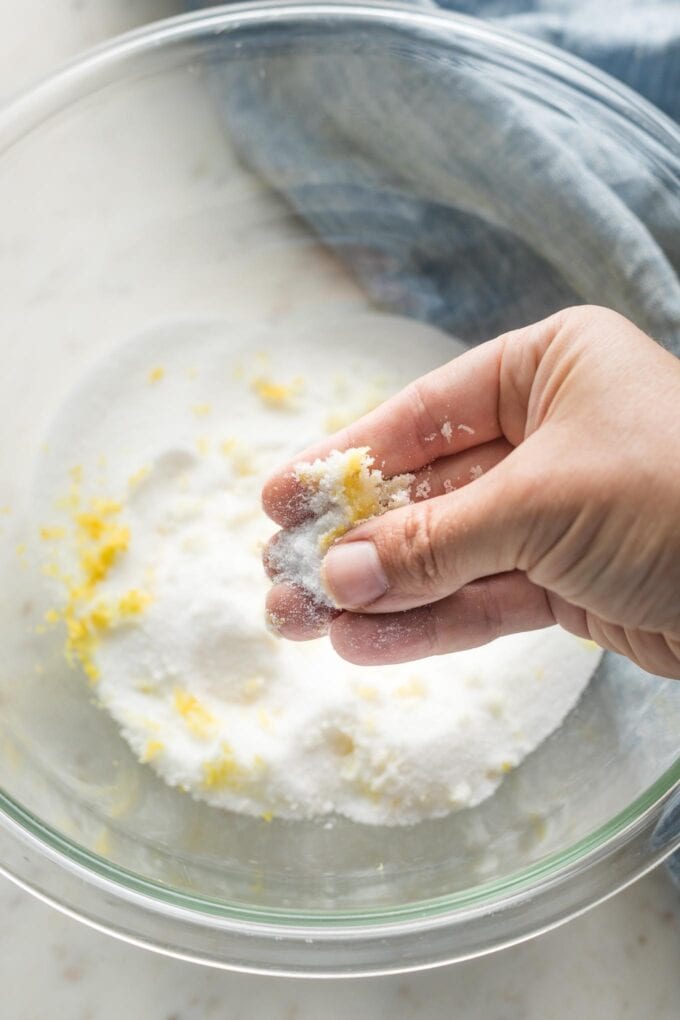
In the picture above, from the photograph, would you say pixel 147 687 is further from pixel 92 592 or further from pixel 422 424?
pixel 422 424

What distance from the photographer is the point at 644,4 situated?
61.9 inches

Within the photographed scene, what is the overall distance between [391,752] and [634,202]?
2.78 feet

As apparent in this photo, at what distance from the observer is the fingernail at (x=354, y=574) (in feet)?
3.67

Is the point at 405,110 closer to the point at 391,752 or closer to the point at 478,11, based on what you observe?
the point at 478,11

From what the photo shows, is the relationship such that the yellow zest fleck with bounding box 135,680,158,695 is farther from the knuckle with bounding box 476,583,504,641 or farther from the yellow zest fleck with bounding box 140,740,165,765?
the knuckle with bounding box 476,583,504,641

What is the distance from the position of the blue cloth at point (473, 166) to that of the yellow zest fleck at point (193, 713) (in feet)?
2.29

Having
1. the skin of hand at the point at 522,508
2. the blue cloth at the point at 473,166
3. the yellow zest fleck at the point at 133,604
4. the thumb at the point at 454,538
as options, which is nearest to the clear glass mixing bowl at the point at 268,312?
the blue cloth at the point at 473,166

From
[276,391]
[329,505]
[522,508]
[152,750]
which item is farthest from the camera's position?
[276,391]

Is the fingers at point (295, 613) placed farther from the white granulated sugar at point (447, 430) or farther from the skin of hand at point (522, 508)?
the white granulated sugar at point (447, 430)

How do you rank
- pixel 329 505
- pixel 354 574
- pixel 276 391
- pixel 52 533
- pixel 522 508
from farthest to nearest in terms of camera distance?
pixel 276 391 → pixel 52 533 → pixel 329 505 → pixel 354 574 → pixel 522 508

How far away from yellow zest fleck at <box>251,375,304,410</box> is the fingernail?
461 millimetres

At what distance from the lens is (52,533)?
1.47m

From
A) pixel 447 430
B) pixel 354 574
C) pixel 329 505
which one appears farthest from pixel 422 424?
pixel 354 574

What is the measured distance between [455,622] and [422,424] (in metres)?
0.26
